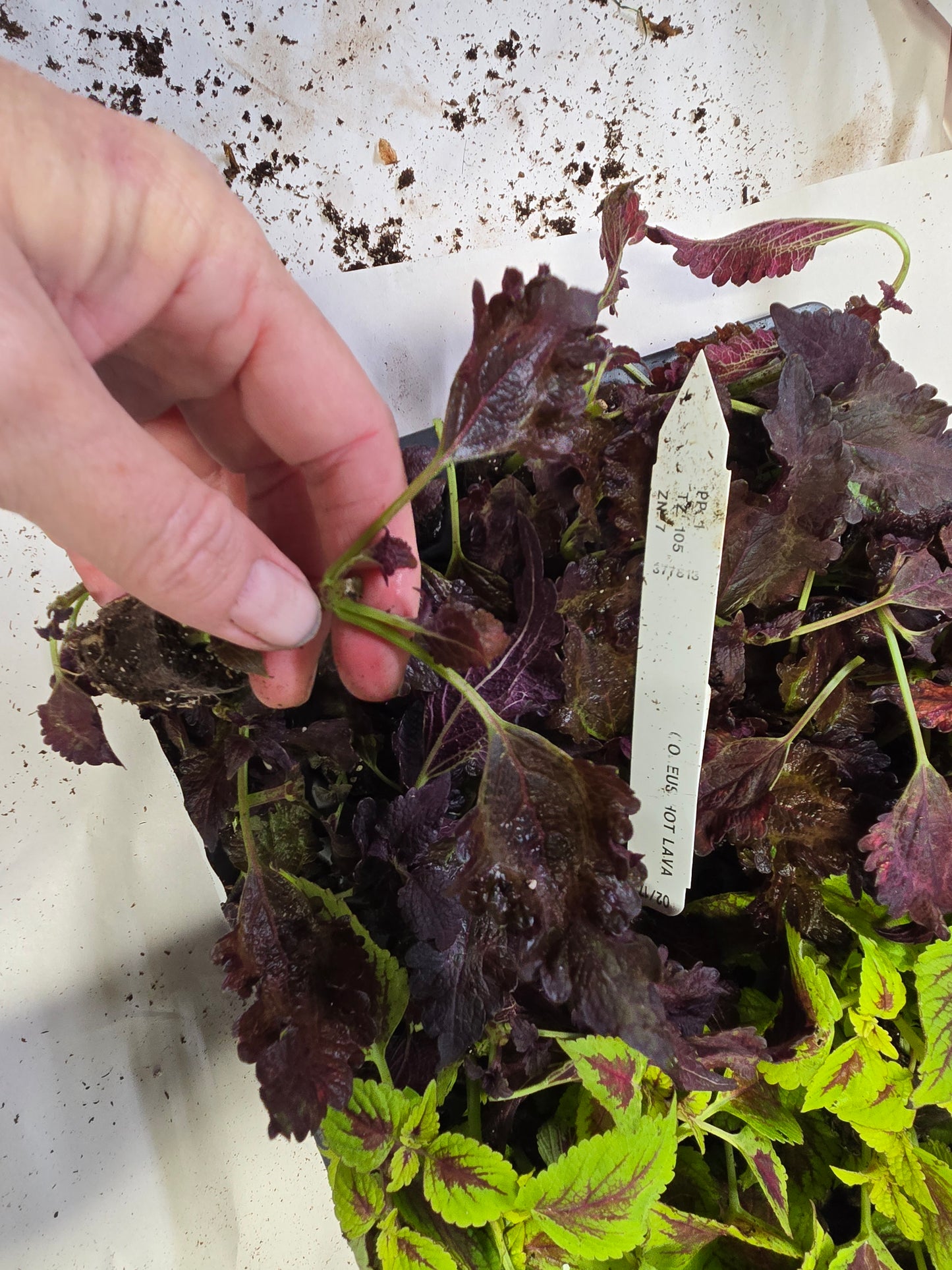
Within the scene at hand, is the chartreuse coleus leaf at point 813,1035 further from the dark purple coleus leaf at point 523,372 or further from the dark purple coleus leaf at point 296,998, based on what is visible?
the dark purple coleus leaf at point 523,372

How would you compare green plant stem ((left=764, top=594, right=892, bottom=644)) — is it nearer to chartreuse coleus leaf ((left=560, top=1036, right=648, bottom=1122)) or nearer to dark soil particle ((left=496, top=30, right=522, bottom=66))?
chartreuse coleus leaf ((left=560, top=1036, right=648, bottom=1122))

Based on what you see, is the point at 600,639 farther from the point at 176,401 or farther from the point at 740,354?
the point at 176,401

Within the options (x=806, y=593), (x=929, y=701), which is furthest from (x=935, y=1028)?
(x=806, y=593)

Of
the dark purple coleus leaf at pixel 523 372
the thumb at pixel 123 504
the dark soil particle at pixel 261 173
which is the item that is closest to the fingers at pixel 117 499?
the thumb at pixel 123 504

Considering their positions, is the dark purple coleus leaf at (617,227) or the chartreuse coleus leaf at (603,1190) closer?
the chartreuse coleus leaf at (603,1190)

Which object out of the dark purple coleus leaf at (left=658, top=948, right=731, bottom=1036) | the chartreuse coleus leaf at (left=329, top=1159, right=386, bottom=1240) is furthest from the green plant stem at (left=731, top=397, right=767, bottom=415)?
the chartreuse coleus leaf at (left=329, top=1159, right=386, bottom=1240)

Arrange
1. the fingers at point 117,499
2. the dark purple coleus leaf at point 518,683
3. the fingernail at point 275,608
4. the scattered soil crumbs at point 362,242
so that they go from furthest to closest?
the scattered soil crumbs at point 362,242, the dark purple coleus leaf at point 518,683, the fingernail at point 275,608, the fingers at point 117,499

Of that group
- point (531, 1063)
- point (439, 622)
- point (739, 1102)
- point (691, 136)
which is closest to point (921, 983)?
point (739, 1102)
